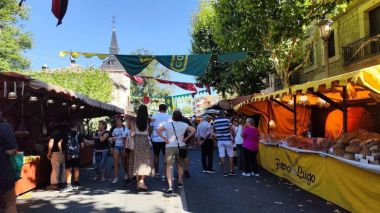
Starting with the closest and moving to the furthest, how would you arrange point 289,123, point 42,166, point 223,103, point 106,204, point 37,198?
point 106,204 → point 37,198 → point 42,166 → point 289,123 → point 223,103

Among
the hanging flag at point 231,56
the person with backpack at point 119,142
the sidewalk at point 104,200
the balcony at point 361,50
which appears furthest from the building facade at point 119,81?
the sidewalk at point 104,200

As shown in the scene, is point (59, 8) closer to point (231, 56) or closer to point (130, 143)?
point (130, 143)

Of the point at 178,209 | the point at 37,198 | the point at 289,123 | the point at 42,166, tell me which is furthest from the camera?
the point at 289,123

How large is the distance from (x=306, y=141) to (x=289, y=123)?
630cm

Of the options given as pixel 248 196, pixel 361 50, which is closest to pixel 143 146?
pixel 248 196

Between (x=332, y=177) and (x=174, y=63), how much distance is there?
612 centimetres

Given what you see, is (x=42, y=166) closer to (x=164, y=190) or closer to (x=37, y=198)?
(x=37, y=198)

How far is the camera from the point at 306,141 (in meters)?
9.23

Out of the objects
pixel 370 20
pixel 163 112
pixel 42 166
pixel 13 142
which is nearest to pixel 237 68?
pixel 370 20

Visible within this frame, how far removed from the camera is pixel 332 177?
7.32 meters

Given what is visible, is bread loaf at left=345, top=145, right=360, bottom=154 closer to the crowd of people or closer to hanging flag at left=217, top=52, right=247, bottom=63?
the crowd of people

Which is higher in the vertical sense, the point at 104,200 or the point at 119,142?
the point at 119,142

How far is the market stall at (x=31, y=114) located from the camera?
28.2ft

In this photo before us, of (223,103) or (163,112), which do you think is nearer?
(163,112)
